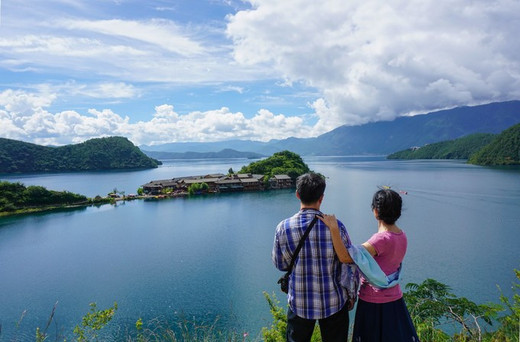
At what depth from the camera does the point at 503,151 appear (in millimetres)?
72312

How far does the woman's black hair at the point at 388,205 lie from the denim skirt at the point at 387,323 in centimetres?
66

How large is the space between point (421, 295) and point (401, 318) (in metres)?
6.52

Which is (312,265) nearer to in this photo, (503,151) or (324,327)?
(324,327)

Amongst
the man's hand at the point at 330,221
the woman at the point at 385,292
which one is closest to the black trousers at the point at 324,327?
the woman at the point at 385,292

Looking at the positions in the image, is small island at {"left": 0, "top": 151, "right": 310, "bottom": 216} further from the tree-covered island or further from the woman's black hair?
the woman's black hair

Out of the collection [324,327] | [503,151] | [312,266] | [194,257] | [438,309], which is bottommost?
[194,257]

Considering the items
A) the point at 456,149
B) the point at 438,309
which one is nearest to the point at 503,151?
the point at 456,149

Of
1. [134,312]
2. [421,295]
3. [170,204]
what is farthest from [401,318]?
[170,204]

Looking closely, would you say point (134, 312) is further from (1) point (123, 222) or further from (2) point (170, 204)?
(2) point (170, 204)

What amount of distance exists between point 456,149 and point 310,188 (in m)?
124

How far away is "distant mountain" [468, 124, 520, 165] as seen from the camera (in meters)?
69.6

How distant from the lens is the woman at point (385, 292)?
7.48ft

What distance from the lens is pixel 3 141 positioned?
310ft

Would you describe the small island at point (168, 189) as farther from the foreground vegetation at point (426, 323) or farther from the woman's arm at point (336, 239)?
the woman's arm at point (336, 239)
